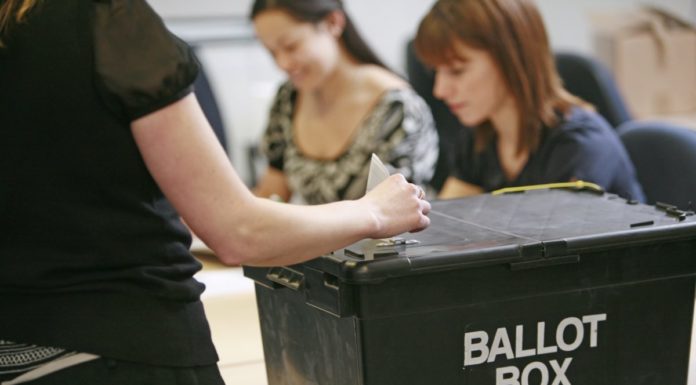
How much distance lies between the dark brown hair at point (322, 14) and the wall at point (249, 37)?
1.83 m

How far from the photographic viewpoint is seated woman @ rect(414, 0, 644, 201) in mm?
1923

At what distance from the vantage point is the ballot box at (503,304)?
103 cm

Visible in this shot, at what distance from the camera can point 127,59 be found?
0.87 metres

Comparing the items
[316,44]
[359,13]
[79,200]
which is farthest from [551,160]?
[359,13]

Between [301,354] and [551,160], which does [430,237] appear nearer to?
[301,354]

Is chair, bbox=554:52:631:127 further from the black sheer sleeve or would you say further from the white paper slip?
the black sheer sleeve

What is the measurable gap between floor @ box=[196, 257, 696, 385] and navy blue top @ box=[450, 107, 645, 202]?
458mm

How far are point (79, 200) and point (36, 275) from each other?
0.28ft

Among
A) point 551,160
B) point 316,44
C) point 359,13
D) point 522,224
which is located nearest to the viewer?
point 522,224

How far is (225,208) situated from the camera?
901 millimetres

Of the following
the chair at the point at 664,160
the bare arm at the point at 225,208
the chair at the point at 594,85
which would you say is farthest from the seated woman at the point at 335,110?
the bare arm at the point at 225,208

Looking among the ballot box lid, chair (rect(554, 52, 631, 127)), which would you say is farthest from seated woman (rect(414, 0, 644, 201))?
chair (rect(554, 52, 631, 127))

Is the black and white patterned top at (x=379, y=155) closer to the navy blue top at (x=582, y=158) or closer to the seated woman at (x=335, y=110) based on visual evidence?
the seated woman at (x=335, y=110)

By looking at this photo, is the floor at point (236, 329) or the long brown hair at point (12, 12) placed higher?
the long brown hair at point (12, 12)
